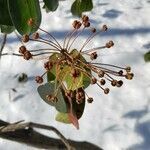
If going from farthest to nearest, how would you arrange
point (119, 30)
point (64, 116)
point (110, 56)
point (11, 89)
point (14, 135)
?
point (119, 30) < point (110, 56) < point (11, 89) < point (14, 135) < point (64, 116)

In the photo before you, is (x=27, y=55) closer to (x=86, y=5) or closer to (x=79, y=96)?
(x=79, y=96)

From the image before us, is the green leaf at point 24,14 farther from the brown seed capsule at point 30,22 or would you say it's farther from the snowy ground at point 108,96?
the snowy ground at point 108,96

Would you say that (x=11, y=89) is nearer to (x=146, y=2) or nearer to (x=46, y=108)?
(x=46, y=108)

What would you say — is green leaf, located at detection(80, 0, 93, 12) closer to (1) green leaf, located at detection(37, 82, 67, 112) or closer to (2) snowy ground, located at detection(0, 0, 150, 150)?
(1) green leaf, located at detection(37, 82, 67, 112)

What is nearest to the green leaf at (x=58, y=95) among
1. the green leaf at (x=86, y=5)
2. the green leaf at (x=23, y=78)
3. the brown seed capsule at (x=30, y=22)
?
the brown seed capsule at (x=30, y=22)

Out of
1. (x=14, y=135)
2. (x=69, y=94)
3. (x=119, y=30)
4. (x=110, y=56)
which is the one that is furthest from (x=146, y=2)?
(x=69, y=94)

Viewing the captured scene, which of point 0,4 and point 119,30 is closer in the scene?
point 0,4

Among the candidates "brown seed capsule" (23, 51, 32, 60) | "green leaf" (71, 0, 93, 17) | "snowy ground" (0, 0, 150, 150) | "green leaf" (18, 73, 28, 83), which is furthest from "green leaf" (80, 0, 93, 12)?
"green leaf" (18, 73, 28, 83)
